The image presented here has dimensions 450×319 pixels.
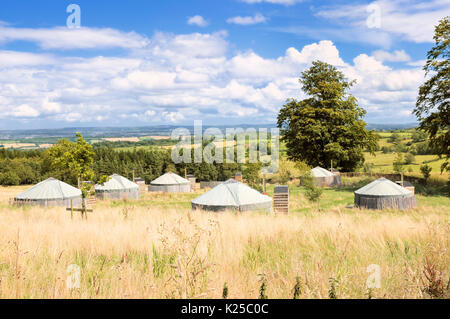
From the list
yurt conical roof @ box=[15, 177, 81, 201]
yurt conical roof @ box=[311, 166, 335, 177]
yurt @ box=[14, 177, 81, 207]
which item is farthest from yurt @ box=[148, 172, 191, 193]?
yurt conical roof @ box=[15, 177, 81, 201]

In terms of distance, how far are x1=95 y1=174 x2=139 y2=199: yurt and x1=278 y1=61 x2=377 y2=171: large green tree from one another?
17681mm

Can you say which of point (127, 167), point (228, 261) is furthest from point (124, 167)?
point (228, 261)

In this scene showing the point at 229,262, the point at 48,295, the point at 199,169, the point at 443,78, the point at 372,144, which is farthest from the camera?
the point at 199,169

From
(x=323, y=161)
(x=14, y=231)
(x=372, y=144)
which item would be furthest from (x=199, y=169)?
(x=14, y=231)

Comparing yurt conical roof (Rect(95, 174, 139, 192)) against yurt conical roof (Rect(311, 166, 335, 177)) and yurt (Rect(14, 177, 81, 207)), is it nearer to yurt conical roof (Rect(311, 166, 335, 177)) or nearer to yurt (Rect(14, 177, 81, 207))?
yurt (Rect(14, 177, 81, 207))

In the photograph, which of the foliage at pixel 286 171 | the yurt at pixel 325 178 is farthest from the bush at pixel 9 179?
the yurt at pixel 325 178

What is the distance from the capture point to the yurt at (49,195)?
23.5 metres

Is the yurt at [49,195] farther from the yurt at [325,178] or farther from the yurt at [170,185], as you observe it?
the yurt at [325,178]

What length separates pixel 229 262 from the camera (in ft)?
15.2

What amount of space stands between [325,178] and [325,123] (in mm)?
6347

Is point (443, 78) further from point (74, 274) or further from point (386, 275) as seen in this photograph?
point (74, 274)

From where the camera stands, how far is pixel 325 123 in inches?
1437

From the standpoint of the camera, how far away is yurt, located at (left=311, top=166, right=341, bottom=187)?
33500 millimetres
